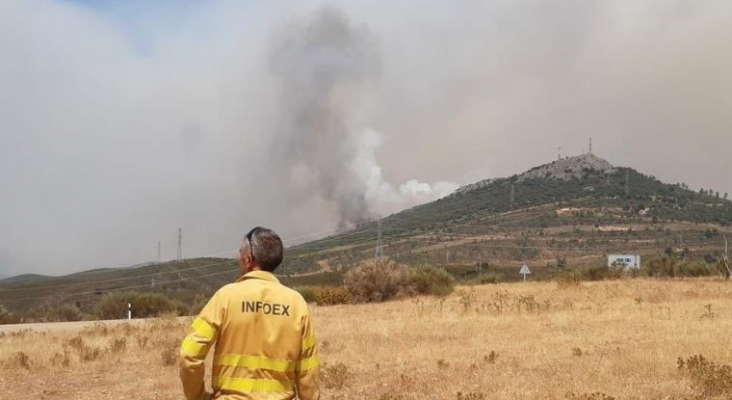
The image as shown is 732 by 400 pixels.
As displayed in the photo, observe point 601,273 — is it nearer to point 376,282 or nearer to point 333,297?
point 376,282

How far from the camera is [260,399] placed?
366 cm

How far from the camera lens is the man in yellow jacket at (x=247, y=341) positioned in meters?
3.65

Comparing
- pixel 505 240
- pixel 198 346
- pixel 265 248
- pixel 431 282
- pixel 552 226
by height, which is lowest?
pixel 431 282

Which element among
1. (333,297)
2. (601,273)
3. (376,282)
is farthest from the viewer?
(601,273)

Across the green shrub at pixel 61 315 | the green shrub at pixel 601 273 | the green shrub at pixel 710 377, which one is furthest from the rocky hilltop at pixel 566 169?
the green shrub at pixel 710 377

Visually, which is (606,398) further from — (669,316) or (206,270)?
(206,270)

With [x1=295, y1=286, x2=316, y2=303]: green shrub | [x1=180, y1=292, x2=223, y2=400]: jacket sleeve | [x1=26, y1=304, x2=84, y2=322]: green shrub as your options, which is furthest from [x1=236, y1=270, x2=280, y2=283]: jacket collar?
[x1=26, y1=304, x2=84, y2=322]: green shrub

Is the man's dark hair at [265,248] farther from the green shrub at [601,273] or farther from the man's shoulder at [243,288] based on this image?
the green shrub at [601,273]

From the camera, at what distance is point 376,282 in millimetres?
32156

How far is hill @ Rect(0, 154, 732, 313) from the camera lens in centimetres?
7188

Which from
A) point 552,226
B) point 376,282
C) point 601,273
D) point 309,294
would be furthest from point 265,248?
point 552,226

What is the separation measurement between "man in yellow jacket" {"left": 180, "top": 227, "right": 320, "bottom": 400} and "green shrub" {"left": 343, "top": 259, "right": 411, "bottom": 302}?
28482 millimetres

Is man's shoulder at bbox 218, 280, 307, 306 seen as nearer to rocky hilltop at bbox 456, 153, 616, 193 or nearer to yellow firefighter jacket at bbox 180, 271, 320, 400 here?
yellow firefighter jacket at bbox 180, 271, 320, 400

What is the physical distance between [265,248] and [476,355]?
9.88 m
